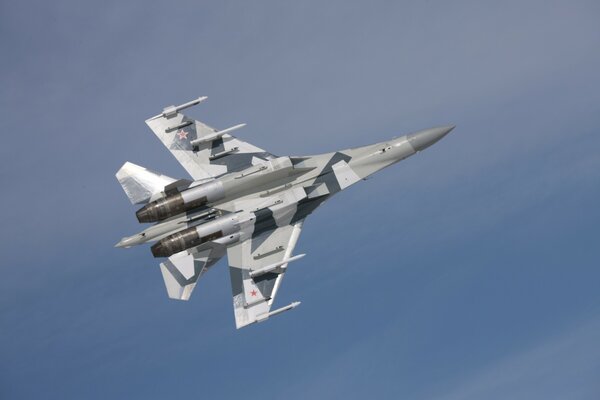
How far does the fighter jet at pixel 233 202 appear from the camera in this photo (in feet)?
189

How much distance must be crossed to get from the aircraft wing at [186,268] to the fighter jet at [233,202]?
0.06 meters

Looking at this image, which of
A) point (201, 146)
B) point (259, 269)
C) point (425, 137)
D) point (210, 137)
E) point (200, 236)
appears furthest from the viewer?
point (425, 137)

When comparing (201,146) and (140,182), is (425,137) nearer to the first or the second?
(201,146)

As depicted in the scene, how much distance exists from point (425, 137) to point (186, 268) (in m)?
18.5

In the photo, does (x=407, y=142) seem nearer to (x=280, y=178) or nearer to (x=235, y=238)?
(x=280, y=178)

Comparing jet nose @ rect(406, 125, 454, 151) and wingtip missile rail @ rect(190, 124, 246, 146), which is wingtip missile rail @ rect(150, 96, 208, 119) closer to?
wingtip missile rail @ rect(190, 124, 246, 146)

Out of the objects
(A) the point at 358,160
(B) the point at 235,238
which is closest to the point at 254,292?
(B) the point at 235,238

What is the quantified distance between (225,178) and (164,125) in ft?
20.5

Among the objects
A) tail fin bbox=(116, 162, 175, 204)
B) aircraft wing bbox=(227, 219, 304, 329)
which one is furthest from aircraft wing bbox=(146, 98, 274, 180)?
aircraft wing bbox=(227, 219, 304, 329)

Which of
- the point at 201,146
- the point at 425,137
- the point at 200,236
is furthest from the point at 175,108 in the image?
the point at 425,137

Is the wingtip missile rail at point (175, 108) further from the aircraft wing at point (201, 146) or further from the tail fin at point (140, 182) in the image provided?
the tail fin at point (140, 182)

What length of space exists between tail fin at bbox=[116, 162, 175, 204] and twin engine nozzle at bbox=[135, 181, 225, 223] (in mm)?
963

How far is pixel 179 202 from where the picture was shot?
57.6 meters

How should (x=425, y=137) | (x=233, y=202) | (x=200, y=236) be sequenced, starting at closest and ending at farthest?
(x=200, y=236) → (x=233, y=202) → (x=425, y=137)
